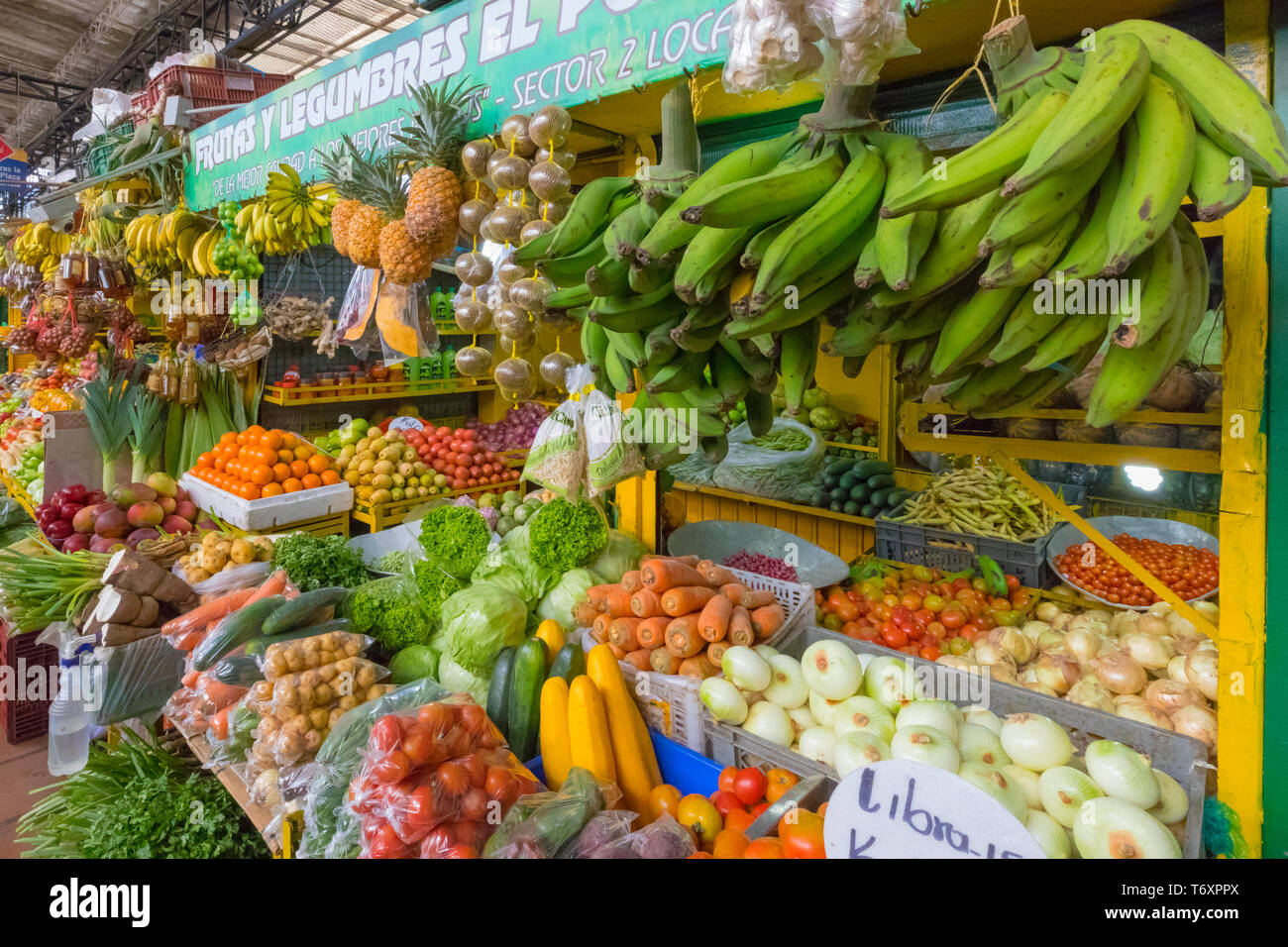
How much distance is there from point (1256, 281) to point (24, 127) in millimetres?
24300

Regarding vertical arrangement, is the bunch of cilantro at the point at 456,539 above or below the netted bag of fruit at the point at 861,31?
below

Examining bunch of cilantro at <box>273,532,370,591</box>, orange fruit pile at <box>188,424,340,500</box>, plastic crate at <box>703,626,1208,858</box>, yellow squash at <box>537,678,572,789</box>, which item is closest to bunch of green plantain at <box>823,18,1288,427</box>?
plastic crate at <box>703,626,1208,858</box>

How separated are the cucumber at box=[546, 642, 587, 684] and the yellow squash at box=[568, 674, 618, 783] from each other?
0.62 ft

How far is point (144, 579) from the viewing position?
8.87 ft

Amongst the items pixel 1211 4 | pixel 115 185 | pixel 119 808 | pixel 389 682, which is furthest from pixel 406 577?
pixel 115 185

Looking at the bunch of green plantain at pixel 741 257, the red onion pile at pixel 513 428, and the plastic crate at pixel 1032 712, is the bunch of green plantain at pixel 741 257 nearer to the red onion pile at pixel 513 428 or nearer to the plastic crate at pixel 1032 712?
the plastic crate at pixel 1032 712

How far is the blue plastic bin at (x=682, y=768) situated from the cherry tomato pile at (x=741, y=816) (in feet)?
0.17

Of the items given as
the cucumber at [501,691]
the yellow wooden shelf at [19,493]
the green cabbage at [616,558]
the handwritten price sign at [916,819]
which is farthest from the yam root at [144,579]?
the yellow wooden shelf at [19,493]

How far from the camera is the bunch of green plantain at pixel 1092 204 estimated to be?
763 millimetres

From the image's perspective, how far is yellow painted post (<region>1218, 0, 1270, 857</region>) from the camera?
51.4 inches

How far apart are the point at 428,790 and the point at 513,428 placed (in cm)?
Answer: 477

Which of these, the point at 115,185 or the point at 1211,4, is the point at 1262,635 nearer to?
the point at 1211,4

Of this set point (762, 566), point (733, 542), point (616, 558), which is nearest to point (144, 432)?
point (616, 558)
